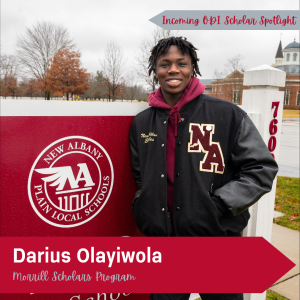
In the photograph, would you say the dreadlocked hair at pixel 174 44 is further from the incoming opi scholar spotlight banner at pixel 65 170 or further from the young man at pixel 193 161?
the incoming opi scholar spotlight banner at pixel 65 170

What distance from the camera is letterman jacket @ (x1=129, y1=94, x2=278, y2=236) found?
178 cm

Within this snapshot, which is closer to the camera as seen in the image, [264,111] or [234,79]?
[264,111]

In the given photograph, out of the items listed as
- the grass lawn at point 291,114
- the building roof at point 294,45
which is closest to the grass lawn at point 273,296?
the grass lawn at point 291,114

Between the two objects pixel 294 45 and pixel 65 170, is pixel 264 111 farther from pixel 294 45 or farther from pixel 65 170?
pixel 294 45

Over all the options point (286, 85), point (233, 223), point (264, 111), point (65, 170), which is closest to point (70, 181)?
point (65, 170)

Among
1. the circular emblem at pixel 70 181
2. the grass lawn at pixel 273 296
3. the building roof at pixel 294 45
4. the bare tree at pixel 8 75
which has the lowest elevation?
the grass lawn at pixel 273 296

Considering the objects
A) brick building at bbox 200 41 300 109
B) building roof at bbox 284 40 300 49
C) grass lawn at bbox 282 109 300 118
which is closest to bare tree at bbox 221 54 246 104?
brick building at bbox 200 41 300 109

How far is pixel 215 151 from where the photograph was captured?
6.00 feet

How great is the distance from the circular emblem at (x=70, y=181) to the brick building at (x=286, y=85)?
13.7 meters

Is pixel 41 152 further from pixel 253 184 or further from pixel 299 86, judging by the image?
pixel 299 86

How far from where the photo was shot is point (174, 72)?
1.88 metres

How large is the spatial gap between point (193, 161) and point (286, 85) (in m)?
65.5

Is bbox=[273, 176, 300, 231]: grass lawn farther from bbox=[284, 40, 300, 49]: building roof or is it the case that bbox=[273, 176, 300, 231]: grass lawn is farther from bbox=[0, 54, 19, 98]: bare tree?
bbox=[284, 40, 300, 49]: building roof

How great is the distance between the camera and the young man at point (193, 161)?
1785 millimetres
